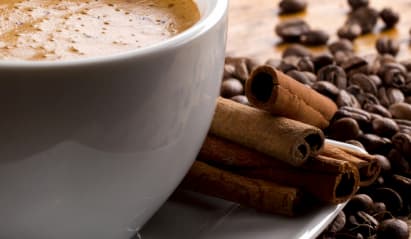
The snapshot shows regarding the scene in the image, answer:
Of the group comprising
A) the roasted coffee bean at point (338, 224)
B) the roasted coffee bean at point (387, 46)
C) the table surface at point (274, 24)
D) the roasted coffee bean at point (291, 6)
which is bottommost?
the table surface at point (274, 24)

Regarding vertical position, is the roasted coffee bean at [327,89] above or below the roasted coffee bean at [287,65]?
above

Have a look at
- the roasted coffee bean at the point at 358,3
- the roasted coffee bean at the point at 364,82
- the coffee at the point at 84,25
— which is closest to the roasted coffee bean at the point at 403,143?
the roasted coffee bean at the point at 364,82

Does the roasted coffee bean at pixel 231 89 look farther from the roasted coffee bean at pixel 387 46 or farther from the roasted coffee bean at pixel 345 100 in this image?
the roasted coffee bean at pixel 387 46

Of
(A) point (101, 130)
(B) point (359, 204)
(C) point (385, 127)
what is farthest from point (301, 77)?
(A) point (101, 130)

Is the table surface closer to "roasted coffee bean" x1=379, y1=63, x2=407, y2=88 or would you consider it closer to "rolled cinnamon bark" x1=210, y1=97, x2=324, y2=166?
"roasted coffee bean" x1=379, y1=63, x2=407, y2=88

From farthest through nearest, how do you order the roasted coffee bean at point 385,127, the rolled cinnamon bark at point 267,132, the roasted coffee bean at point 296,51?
the roasted coffee bean at point 296,51
the roasted coffee bean at point 385,127
the rolled cinnamon bark at point 267,132

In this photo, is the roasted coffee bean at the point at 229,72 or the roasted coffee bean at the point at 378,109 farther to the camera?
the roasted coffee bean at the point at 229,72

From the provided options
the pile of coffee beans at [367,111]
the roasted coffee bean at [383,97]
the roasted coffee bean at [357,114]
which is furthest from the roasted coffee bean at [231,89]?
the roasted coffee bean at [383,97]

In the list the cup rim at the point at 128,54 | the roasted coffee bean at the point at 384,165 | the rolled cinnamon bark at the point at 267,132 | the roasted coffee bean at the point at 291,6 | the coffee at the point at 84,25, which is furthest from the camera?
the roasted coffee bean at the point at 291,6
